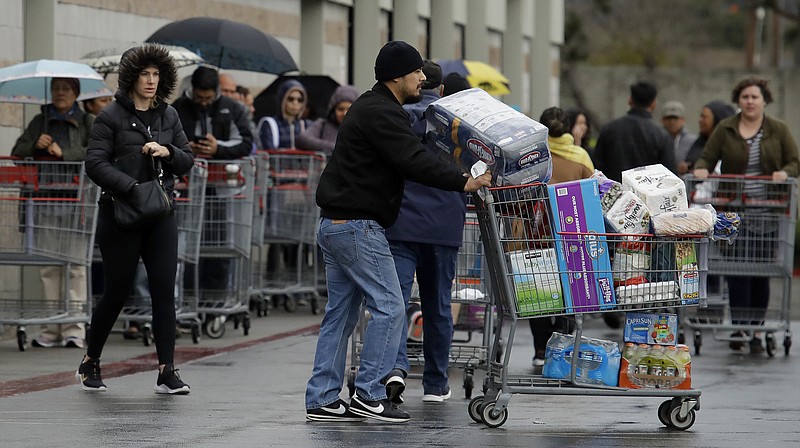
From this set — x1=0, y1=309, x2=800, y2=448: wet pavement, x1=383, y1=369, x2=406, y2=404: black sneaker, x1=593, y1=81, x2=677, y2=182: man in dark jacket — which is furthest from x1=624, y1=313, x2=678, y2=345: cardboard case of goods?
x1=593, y1=81, x2=677, y2=182: man in dark jacket

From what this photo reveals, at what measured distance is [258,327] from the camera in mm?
14508

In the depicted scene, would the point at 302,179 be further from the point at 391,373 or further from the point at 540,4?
the point at 540,4

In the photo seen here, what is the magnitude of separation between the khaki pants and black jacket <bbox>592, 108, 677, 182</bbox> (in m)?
4.33

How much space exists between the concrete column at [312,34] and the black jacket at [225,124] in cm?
824

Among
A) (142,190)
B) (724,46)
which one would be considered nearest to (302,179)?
(142,190)

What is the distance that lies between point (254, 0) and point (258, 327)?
6125 mm

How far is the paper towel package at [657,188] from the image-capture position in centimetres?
858

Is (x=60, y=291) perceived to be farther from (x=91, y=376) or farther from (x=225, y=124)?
(x=91, y=376)

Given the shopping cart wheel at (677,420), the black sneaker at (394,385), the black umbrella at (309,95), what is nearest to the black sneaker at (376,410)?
the black sneaker at (394,385)

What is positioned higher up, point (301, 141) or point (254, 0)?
point (254, 0)

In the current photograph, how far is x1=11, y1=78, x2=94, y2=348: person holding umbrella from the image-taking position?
12227 mm

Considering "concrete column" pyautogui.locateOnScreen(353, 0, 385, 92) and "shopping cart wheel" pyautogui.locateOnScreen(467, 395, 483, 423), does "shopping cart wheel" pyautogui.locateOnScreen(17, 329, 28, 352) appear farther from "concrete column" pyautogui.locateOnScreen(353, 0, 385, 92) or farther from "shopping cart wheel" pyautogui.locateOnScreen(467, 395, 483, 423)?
"concrete column" pyautogui.locateOnScreen(353, 0, 385, 92)

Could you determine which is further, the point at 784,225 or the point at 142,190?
the point at 784,225

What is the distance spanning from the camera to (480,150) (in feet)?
27.1
